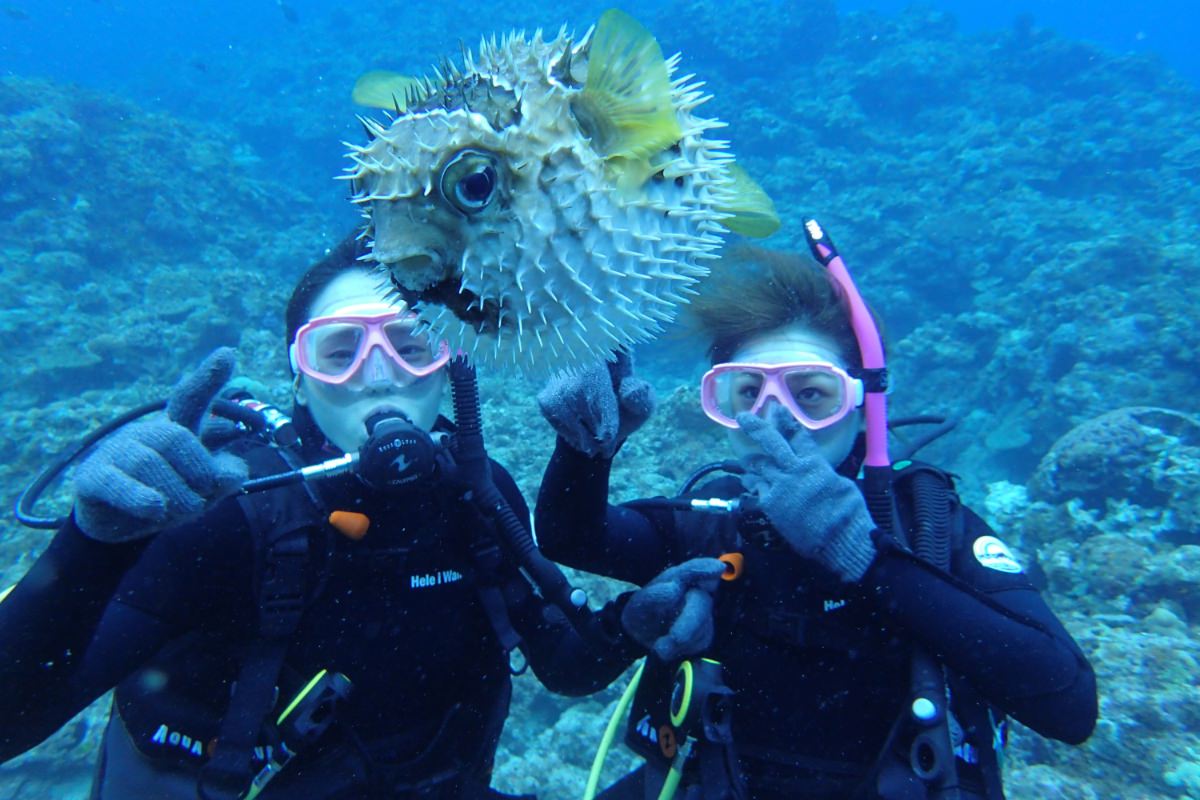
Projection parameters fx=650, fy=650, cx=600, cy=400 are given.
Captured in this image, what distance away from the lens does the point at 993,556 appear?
82.0 inches

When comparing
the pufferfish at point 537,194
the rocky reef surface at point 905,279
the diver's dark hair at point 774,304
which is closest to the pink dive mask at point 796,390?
the diver's dark hair at point 774,304

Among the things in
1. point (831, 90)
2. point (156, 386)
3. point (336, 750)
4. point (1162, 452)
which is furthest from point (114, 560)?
point (831, 90)

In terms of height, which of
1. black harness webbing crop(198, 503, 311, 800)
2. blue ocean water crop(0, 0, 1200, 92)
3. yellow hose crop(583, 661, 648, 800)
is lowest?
yellow hose crop(583, 661, 648, 800)

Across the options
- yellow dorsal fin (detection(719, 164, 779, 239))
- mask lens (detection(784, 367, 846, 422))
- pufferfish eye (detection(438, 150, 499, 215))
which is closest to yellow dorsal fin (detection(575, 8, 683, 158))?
pufferfish eye (detection(438, 150, 499, 215))

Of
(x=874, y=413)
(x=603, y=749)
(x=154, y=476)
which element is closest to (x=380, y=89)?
(x=154, y=476)

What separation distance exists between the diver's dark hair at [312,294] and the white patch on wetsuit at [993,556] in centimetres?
Result: 221

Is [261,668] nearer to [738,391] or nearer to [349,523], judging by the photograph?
[349,523]

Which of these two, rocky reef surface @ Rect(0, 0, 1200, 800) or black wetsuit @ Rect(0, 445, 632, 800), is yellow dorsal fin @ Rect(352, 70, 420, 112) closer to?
black wetsuit @ Rect(0, 445, 632, 800)

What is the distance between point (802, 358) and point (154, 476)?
182 cm

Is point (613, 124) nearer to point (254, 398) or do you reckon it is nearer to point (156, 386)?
point (254, 398)

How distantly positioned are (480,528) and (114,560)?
39.6 inches

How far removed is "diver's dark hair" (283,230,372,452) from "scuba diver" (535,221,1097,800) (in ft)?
2.88

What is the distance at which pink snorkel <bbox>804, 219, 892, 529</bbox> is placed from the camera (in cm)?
203

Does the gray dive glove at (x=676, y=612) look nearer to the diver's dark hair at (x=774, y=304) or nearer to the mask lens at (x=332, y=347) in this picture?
the diver's dark hair at (x=774, y=304)
